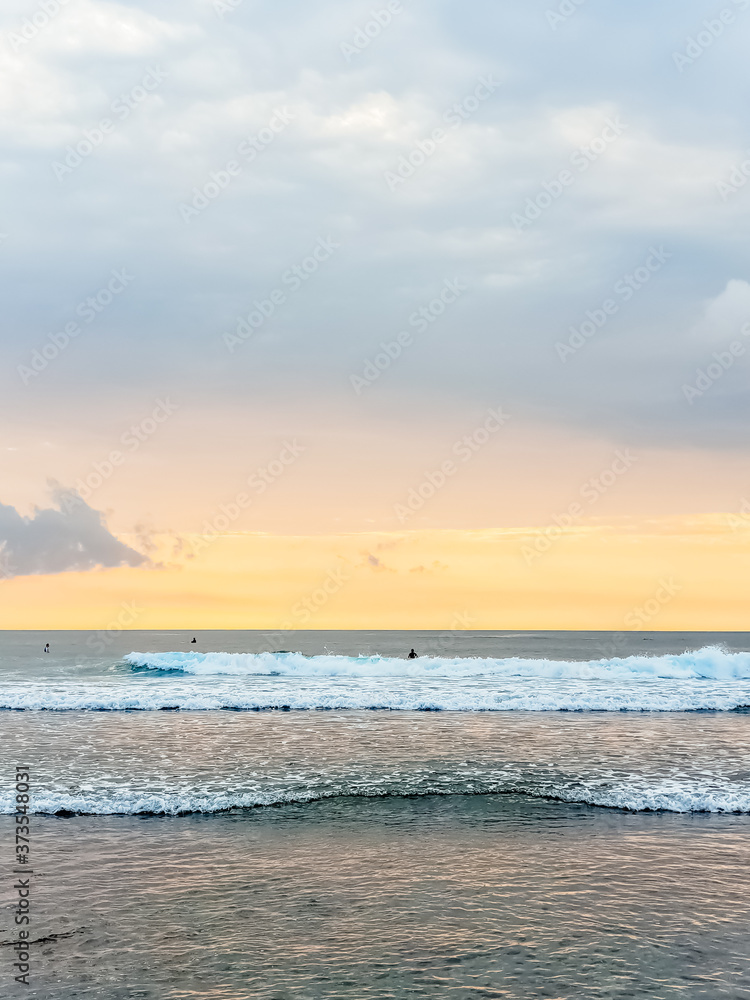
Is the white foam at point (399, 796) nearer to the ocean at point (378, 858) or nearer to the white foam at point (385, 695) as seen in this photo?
the ocean at point (378, 858)

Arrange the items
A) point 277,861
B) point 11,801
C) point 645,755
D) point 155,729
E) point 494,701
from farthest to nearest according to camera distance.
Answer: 1. point 494,701
2. point 155,729
3. point 645,755
4. point 11,801
5. point 277,861

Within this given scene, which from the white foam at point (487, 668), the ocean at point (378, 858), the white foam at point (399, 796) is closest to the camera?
the ocean at point (378, 858)

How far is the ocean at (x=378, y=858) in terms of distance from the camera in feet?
31.9

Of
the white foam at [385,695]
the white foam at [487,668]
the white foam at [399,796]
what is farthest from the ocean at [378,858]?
the white foam at [487,668]

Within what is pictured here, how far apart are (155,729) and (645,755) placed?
18878mm

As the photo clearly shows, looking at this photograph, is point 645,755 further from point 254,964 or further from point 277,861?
point 254,964

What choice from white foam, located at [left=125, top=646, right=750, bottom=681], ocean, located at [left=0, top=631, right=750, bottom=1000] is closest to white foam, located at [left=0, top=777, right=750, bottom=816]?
ocean, located at [left=0, top=631, right=750, bottom=1000]

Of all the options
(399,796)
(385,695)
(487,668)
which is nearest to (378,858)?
(399,796)

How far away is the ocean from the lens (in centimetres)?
971

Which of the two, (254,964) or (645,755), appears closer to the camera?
(254,964)

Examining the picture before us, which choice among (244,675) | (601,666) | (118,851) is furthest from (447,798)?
(601,666)

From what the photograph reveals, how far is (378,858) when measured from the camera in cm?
1402

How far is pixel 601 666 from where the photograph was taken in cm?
Answer: 6106

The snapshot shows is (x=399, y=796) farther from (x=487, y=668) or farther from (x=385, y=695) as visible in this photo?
(x=487, y=668)
